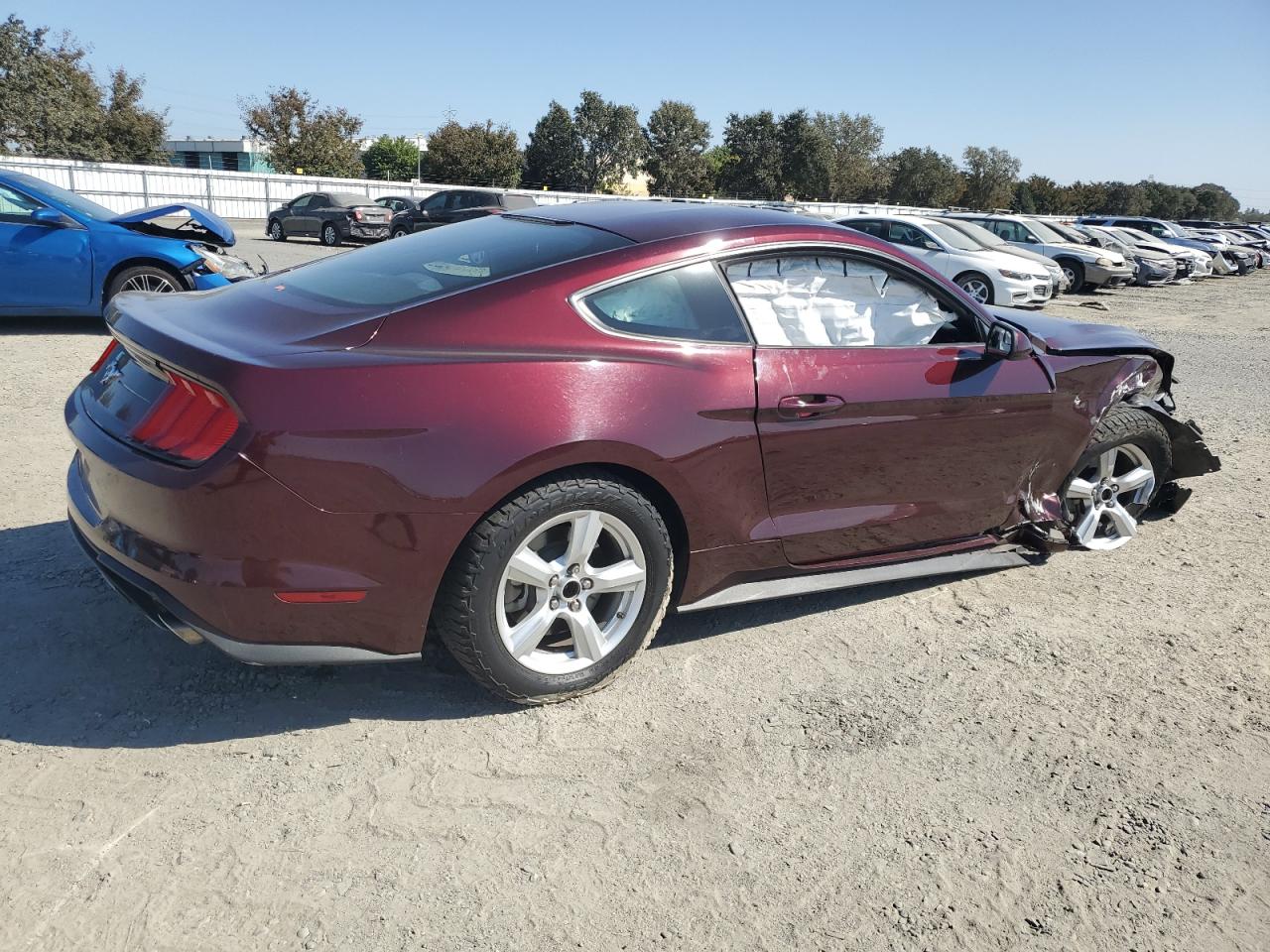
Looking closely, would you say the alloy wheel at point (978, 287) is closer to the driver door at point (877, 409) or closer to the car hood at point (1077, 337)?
the car hood at point (1077, 337)

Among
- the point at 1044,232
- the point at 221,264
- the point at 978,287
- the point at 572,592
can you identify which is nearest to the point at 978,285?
the point at 978,287

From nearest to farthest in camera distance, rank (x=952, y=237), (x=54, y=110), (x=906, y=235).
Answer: (x=952, y=237), (x=906, y=235), (x=54, y=110)

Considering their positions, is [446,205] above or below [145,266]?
above

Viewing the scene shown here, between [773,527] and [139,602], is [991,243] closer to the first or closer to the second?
[773,527]

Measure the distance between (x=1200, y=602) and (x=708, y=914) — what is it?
314 cm

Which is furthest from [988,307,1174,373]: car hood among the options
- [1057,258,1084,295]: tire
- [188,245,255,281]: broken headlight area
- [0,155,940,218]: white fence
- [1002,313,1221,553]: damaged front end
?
[0,155,940,218]: white fence

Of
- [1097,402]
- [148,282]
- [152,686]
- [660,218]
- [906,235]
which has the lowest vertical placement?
[152,686]

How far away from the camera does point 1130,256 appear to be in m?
24.9

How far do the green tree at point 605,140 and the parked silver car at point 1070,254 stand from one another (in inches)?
2163

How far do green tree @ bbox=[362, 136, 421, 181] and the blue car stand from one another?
67735mm

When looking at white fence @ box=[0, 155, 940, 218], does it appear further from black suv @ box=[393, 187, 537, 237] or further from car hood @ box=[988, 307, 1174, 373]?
car hood @ box=[988, 307, 1174, 373]

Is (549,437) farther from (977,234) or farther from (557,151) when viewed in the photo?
(557,151)

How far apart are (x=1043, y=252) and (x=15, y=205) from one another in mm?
19044

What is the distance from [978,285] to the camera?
15781 mm
